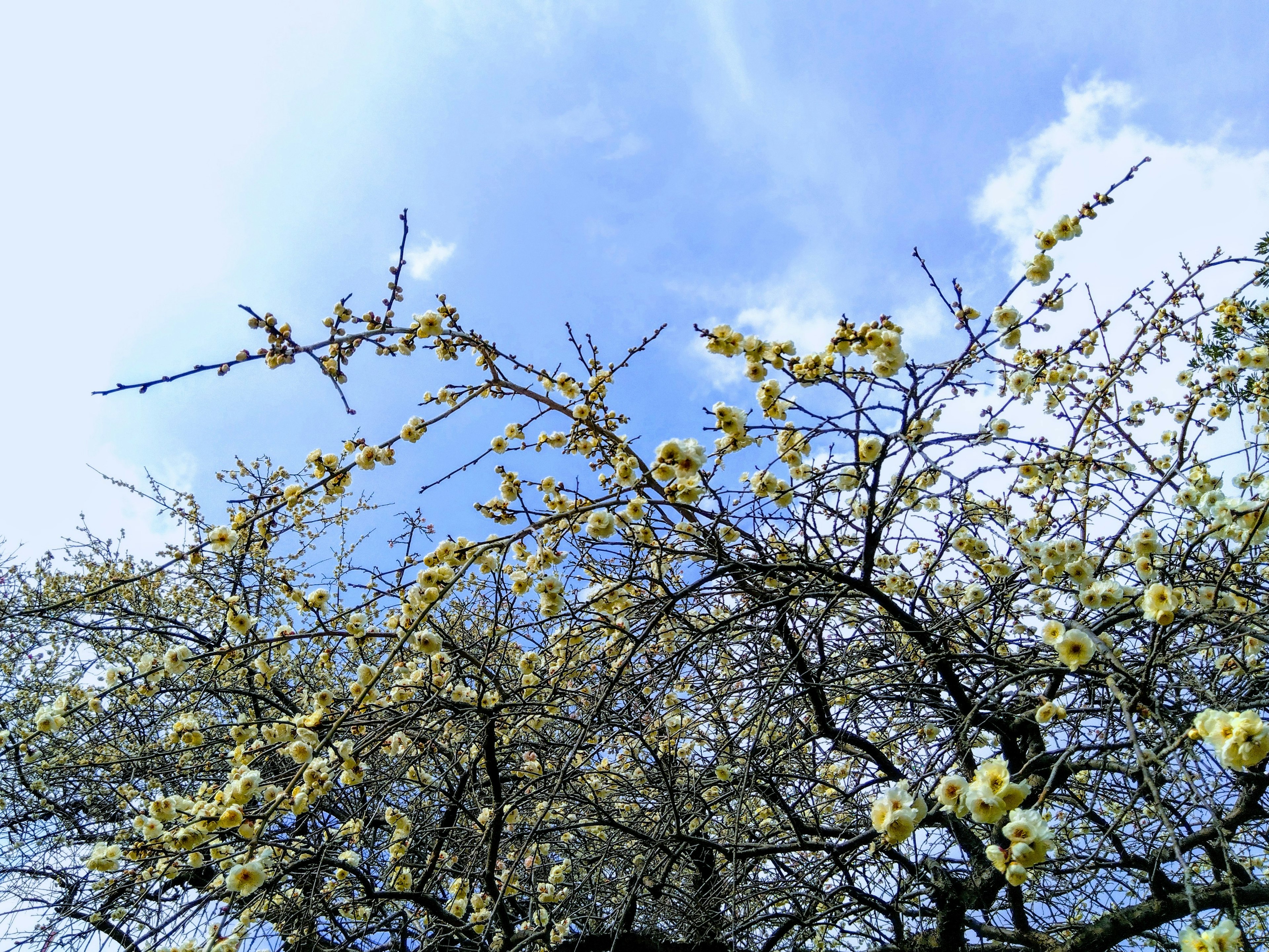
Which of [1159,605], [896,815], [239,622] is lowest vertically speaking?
[896,815]

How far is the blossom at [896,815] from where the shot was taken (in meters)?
1.84

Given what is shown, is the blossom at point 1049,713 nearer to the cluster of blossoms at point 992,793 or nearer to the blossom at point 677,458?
the cluster of blossoms at point 992,793

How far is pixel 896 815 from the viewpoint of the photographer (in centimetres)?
184

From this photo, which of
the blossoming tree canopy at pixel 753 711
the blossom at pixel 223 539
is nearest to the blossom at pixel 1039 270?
the blossoming tree canopy at pixel 753 711

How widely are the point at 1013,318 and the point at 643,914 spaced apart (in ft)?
13.2

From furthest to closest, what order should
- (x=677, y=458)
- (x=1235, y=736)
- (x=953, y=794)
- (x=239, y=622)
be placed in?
(x=239, y=622), (x=677, y=458), (x=953, y=794), (x=1235, y=736)

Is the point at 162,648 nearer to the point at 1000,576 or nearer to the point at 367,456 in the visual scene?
the point at 367,456

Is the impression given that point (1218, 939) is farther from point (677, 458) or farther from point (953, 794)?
point (677, 458)

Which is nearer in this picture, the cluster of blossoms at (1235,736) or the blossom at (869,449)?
the cluster of blossoms at (1235,736)

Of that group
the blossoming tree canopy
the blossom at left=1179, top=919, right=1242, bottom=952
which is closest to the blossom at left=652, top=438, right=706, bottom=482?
the blossoming tree canopy

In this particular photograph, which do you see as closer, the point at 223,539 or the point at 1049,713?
the point at 1049,713

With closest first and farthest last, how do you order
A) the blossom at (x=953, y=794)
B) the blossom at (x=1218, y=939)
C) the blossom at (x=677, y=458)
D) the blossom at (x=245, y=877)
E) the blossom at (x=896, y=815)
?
the blossom at (x=1218, y=939), the blossom at (x=896, y=815), the blossom at (x=953, y=794), the blossom at (x=245, y=877), the blossom at (x=677, y=458)

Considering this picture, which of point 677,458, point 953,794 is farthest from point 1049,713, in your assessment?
point 677,458

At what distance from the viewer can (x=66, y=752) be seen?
4.94 m
